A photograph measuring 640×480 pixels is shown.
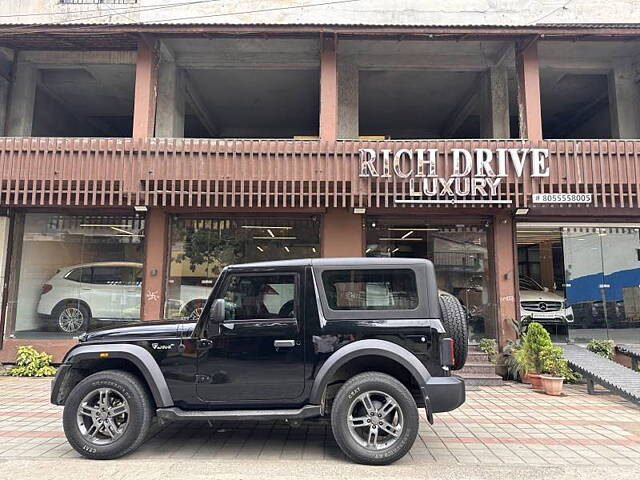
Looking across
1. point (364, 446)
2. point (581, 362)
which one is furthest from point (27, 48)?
point (581, 362)

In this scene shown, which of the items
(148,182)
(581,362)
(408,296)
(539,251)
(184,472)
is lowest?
(184,472)

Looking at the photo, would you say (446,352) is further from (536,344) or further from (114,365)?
(536,344)

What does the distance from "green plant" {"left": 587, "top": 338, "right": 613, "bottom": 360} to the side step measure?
7920 millimetres

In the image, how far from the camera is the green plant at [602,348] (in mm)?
10055

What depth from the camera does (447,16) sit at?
1089 cm

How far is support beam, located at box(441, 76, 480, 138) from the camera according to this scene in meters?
13.2

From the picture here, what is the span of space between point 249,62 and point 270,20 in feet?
4.38

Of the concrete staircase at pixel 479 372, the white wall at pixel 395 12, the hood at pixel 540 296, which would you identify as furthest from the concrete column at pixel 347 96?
the concrete staircase at pixel 479 372

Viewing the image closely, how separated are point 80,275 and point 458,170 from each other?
8.59m

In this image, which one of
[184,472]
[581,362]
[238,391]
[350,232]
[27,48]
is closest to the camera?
[184,472]

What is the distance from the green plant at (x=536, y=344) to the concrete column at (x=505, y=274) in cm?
97

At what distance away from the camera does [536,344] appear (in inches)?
350

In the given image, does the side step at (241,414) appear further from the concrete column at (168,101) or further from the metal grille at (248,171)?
the concrete column at (168,101)

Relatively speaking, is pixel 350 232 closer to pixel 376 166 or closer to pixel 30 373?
pixel 376 166
